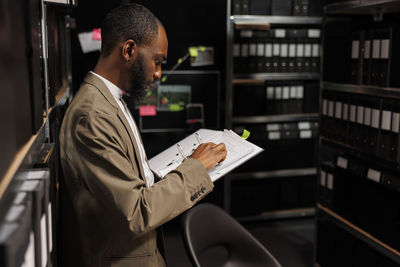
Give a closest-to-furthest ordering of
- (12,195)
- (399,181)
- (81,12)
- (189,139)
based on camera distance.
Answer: (12,195) → (189,139) → (399,181) → (81,12)

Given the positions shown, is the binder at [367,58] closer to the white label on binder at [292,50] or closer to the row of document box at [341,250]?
the row of document box at [341,250]

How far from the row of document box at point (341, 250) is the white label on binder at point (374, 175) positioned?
42 centimetres

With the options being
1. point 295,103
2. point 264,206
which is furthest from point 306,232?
point 295,103

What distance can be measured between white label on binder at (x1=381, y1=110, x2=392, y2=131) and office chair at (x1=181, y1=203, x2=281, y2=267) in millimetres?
907

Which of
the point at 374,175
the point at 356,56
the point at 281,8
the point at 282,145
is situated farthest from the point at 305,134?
the point at 374,175

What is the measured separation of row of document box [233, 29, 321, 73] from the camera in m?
3.61

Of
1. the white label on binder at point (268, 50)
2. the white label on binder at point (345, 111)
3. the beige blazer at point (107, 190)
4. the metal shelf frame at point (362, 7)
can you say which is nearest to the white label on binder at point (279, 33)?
the white label on binder at point (268, 50)

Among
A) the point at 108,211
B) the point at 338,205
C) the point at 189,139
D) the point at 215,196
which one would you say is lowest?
the point at 215,196

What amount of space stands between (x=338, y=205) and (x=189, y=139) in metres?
1.43

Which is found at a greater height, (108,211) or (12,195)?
(12,195)

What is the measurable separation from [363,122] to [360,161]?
22 centimetres

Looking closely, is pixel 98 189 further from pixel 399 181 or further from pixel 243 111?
pixel 243 111

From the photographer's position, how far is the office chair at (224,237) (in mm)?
1877

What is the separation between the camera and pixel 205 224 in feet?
6.34
